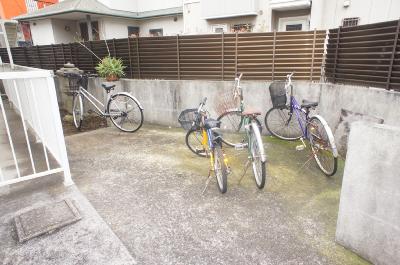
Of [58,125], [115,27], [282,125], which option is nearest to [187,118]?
[58,125]

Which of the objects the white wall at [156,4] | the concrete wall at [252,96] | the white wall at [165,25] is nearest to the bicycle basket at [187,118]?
the concrete wall at [252,96]

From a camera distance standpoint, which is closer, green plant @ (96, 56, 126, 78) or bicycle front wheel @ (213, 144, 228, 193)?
bicycle front wheel @ (213, 144, 228, 193)

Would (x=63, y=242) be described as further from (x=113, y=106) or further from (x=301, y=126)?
(x=113, y=106)

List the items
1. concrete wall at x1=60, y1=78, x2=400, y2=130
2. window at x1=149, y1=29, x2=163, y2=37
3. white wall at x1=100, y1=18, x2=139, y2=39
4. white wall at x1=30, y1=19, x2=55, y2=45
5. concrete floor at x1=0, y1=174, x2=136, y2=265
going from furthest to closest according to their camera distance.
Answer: window at x1=149, y1=29, x2=163, y2=37 < white wall at x1=30, y1=19, x2=55, y2=45 < white wall at x1=100, y1=18, x2=139, y2=39 < concrete wall at x1=60, y1=78, x2=400, y2=130 < concrete floor at x1=0, y1=174, x2=136, y2=265

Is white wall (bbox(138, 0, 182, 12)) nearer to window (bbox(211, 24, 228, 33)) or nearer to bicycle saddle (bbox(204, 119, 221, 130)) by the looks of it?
window (bbox(211, 24, 228, 33))

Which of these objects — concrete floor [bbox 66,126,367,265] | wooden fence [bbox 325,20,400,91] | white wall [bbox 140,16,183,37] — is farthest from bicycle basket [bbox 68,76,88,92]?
white wall [bbox 140,16,183,37]

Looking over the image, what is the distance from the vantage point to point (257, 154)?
3.70 meters

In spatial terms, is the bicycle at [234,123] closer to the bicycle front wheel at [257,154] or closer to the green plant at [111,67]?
the bicycle front wheel at [257,154]

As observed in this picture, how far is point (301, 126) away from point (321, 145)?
72 centimetres

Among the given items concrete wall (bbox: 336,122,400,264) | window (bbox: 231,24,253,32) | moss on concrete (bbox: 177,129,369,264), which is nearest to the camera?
concrete wall (bbox: 336,122,400,264)

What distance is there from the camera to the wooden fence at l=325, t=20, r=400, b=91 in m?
3.87

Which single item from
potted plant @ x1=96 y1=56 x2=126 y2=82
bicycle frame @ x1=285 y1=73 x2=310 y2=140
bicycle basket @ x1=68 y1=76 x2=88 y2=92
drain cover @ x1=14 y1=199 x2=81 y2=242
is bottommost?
drain cover @ x1=14 y1=199 x2=81 y2=242

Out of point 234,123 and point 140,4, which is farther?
point 140,4

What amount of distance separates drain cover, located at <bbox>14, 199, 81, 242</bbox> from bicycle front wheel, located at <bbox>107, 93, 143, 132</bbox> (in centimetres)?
344
